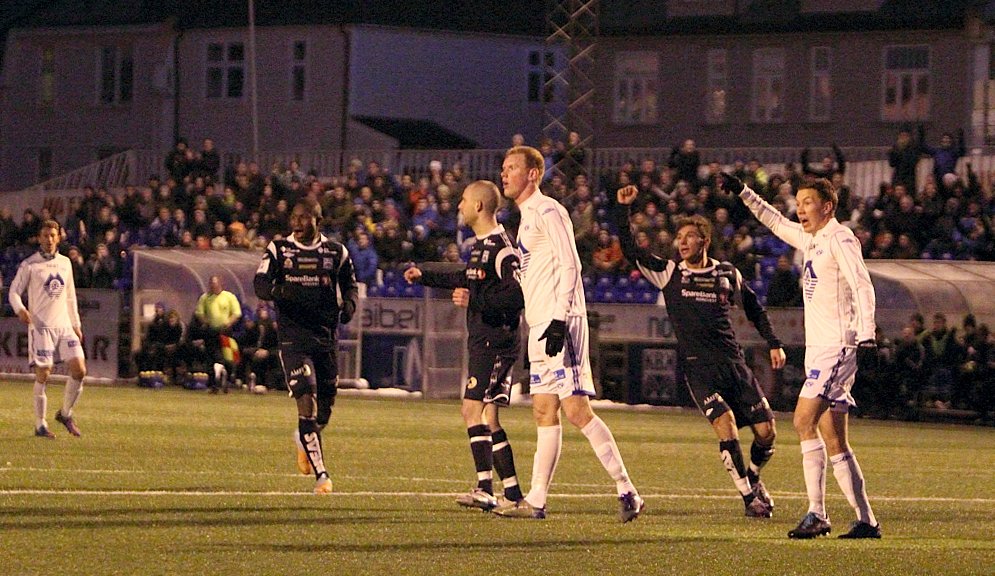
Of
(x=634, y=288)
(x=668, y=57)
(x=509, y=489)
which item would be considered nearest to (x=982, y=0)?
(x=668, y=57)

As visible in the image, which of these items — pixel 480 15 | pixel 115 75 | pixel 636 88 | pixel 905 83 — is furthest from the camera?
pixel 115 75

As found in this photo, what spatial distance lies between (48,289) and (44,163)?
139 ft

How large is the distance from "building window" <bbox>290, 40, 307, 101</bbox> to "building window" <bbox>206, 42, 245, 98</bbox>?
1531mm

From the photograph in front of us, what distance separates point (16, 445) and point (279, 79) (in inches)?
1505

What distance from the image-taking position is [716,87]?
47.0 m

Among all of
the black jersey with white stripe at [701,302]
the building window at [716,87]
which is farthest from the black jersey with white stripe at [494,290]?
the building window at [716,87]

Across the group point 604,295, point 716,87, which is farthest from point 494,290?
point 716,87

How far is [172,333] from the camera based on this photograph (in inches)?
1220

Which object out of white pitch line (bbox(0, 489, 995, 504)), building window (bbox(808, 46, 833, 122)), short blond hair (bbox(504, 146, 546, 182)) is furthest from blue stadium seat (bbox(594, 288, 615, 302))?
short blond hair (bbox(504, 146, 546, 182))

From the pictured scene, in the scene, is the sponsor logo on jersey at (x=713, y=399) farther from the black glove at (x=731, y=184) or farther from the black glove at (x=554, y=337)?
the black glove at (x=554, y=337)

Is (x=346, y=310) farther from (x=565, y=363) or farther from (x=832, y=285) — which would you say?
(x=832, y=285)

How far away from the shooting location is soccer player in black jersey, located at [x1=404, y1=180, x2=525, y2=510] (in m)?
12.7

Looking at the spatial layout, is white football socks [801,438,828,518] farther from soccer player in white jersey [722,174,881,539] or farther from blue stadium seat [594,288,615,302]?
blue stadium seat [594,288,615,302]

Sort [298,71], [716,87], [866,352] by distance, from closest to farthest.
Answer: [866,352] < [716,87] < [298,71]
